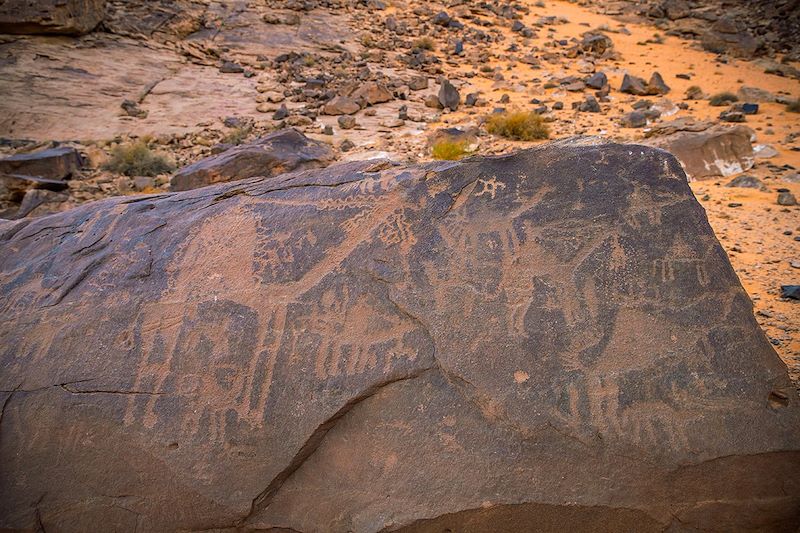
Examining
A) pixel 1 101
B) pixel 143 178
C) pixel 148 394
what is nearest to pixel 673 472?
pixel 148 394

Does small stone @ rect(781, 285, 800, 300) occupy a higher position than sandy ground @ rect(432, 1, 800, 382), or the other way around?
small stone @ rect(781, 285, 800, 300)

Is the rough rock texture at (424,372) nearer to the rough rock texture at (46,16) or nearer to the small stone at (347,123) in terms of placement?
the small stone at (347,123)

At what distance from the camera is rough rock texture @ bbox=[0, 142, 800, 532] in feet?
5.66

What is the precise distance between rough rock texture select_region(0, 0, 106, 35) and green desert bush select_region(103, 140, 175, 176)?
4545mm

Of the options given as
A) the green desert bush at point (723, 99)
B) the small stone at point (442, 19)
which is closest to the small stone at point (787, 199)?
the green desert bush at point (723, 99)

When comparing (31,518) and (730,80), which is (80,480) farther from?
(730,80)

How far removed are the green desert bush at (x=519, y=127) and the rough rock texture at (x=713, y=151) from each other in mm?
1536

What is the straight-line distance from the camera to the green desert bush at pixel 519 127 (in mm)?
6457

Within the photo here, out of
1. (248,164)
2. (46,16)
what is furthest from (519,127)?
(46,16)

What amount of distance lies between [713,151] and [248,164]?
4340 millimetres

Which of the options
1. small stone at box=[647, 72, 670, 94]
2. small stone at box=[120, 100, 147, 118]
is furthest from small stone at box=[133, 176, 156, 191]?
small stone at box=[647, 72, 670, 94]

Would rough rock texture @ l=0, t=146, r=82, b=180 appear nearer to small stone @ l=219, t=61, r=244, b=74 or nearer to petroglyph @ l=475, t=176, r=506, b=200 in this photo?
small stone @ l=219, t=61, r=244, b=74

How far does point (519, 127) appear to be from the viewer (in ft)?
21.3

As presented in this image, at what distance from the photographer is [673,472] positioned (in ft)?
5.56
